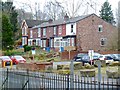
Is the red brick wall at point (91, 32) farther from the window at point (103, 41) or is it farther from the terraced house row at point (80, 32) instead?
the window at point (103, 41)

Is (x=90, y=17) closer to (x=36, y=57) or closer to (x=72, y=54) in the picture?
(x=72, y=54)

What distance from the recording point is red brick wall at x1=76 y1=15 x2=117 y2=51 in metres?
18.7

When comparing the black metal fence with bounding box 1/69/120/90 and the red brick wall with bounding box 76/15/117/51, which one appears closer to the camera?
the black metal fence with bounding box 1/69/120/90

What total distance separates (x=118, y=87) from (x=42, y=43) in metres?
20.5

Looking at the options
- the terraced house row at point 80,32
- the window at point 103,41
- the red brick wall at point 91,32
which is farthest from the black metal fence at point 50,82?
the window at point 103,41

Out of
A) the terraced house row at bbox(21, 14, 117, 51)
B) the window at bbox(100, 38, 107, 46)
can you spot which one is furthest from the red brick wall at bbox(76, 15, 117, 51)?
the window at bbox(100, 38, 107, 46)

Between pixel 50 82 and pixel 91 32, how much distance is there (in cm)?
1676

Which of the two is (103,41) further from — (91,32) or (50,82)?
(50,82)

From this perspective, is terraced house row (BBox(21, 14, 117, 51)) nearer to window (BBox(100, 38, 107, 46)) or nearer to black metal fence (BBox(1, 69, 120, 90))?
window (BBox(100, 38, 107, 46))

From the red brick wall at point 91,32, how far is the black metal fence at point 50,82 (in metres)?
15.1

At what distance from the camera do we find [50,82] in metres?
2.72

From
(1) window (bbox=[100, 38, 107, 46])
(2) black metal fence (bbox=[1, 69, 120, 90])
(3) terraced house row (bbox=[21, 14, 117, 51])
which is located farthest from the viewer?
(1) window (bbox=[100, 38, 107, 46])

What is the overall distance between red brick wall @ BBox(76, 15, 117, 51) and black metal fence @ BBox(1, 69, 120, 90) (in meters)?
15.1

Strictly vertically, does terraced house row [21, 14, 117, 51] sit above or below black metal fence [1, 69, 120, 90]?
above
